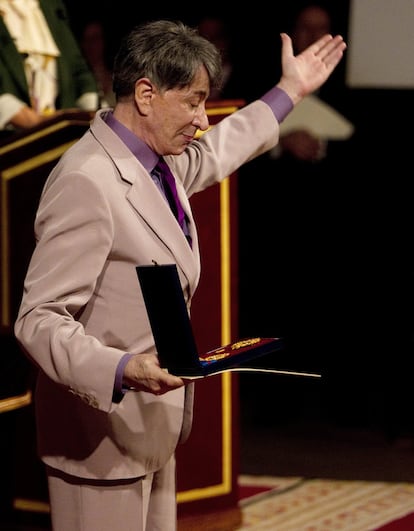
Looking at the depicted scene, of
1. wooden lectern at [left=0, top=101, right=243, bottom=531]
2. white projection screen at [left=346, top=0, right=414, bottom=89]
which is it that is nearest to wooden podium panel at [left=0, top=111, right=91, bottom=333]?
wooden lectern at [left=0, top=101, right=243, bottom=531]

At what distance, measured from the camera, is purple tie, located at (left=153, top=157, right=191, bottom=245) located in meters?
2.31


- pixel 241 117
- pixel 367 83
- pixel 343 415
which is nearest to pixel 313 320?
pixel 343 415

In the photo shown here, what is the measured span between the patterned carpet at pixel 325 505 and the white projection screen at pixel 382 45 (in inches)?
87.4

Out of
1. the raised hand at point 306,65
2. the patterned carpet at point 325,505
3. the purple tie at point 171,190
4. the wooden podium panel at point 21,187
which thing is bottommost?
the patterned carpet at point 325,505

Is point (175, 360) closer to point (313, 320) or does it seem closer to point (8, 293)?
point (8, 293)

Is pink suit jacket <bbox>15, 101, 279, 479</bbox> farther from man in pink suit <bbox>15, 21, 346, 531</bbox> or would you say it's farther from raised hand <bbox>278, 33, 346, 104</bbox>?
raised hand <bbox>278, 33, 346, 104</bbox>

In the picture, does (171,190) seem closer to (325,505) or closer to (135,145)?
(135,145)

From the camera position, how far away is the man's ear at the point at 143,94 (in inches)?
86.0

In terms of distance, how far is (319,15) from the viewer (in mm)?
5246

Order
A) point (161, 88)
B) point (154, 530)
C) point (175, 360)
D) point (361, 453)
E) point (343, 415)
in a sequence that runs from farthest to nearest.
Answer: point (343, 415) → point (361, 453) → point (154, 530) → point (161, 88) → point (175, 360)

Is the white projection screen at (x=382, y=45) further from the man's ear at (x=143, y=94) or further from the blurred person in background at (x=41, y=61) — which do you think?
the man's ear at (x=143, y=94)

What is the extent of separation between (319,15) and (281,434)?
1.90m

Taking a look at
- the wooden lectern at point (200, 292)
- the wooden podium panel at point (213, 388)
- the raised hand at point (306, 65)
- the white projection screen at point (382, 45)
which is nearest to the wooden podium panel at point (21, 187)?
the wooden lectern at point (200, 292)

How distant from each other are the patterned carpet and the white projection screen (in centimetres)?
222
